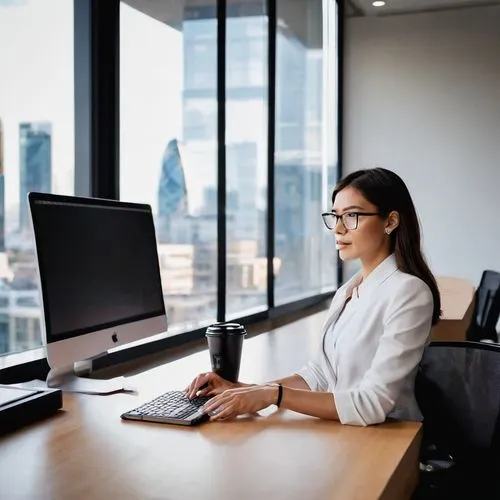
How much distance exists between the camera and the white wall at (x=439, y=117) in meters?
5.54

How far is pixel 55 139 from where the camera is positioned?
7.70ft

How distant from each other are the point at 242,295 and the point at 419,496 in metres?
2.09

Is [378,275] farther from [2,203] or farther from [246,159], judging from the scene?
[246,159]

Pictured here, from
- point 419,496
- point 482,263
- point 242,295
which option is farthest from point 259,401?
point 482,263

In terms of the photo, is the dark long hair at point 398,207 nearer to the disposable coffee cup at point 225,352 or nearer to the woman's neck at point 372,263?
the woman's neck at point 372,263

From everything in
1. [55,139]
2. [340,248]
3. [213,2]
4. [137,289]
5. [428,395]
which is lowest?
[428,395]

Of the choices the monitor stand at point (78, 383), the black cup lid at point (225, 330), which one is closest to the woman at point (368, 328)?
the black cup lid at point (225, 330)

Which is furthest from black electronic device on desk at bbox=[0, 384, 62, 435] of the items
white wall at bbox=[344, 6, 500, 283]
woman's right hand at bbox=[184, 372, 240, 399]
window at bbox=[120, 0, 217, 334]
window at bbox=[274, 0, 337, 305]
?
white wall at bbox=[344, 6, 500, 283]

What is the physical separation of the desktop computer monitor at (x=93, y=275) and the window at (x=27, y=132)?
1.12 feet

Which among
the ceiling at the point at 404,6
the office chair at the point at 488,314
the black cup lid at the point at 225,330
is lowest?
the office chair at the point at 488,314

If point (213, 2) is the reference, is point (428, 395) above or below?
below

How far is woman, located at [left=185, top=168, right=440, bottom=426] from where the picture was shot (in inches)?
60.7

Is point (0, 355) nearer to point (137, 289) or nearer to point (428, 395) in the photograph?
point (137, 289)

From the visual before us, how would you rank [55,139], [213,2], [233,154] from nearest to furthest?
1. [55,139]
2. [213,2]
3. [233,154]
